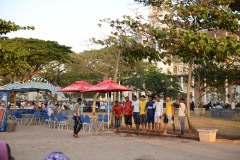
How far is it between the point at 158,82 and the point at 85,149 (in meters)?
40.8

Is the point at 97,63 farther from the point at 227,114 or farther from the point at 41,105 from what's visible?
the point at 227,114

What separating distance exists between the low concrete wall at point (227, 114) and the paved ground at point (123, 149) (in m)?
15.5

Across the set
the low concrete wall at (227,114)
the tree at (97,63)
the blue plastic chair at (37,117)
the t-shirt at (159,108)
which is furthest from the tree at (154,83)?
the t-shirt at (159,108)

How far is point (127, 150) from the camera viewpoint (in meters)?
11.3

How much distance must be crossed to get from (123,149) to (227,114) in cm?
1995

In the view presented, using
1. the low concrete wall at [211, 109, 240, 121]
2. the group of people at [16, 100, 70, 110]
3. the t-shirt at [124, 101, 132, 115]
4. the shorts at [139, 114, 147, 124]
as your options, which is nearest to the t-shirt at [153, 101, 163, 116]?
the shorts at [139, 114, 147, 124]

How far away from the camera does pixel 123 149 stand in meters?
11.5

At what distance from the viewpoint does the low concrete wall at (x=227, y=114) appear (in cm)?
2839

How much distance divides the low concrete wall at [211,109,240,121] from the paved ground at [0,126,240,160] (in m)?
15.5

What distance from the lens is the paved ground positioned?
10122 mm

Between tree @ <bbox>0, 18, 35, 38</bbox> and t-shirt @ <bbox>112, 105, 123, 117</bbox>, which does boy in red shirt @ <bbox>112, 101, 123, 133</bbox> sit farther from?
tree @ <bbox>0, 18, 35, 38</bbox>

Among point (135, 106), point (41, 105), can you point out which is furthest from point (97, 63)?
point (135, 106)

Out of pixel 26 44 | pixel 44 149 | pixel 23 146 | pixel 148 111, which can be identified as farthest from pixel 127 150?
pixel 26 44

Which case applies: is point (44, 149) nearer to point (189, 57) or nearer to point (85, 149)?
point (85, 149)
